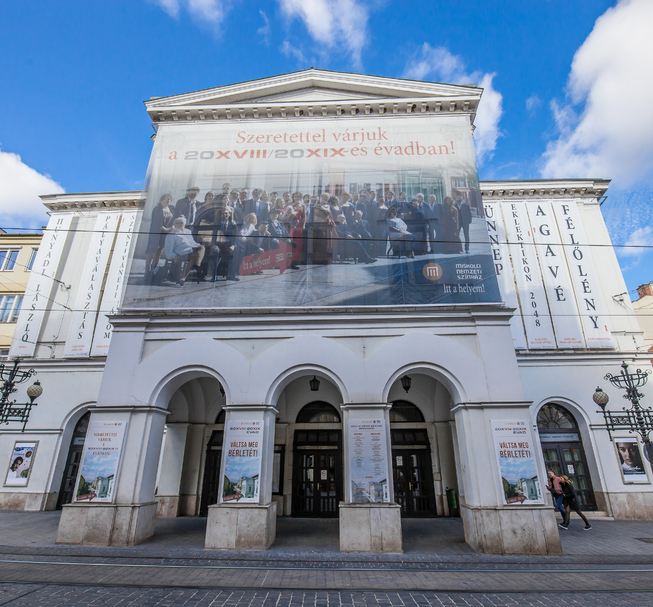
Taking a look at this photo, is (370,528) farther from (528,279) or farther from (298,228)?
(528,279)

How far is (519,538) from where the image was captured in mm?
8797

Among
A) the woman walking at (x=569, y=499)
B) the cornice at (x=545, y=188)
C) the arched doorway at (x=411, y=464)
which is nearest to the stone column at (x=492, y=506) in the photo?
the woman walking at (x=569, y=499)

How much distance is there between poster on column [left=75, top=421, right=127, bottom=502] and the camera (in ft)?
31.6

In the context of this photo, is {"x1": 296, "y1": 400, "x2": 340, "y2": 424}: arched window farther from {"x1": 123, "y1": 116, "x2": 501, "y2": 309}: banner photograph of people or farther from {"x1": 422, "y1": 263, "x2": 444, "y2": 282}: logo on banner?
{"x1": 422, "y1": 263, "x2": 444, "y2": 282}: logo on banner

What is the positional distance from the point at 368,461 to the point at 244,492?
310 centimetres

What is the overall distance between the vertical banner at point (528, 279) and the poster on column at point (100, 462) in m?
14.2

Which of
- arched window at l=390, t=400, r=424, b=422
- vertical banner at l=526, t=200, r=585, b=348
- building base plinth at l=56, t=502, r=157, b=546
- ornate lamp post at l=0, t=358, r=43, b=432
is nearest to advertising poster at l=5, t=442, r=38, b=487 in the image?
ornate lamp post at l=0, t=358, r=43, b=432

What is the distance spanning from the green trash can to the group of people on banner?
27.0 feet

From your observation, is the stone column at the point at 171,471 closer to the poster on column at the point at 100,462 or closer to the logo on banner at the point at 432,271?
the poster on column at the point at 100,462

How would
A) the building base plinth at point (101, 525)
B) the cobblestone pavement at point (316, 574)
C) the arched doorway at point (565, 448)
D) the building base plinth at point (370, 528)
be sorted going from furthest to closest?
the arched doorway at point (565, 448)
the building base plinth at point (101, 525)
the building base plinth at point (370, 528)
the cobblestone pavement at point (316, 574)

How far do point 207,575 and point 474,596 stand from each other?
182 inches

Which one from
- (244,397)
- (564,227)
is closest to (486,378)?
(244,397)

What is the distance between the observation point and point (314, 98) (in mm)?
14703

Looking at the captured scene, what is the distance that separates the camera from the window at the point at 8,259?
64.3 feet
